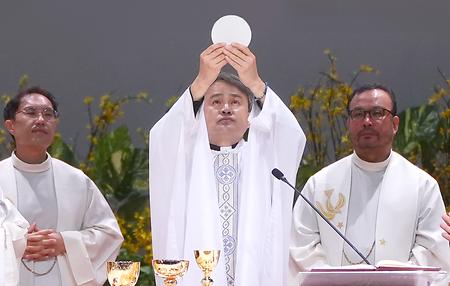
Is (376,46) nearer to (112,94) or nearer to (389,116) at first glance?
(112,94)

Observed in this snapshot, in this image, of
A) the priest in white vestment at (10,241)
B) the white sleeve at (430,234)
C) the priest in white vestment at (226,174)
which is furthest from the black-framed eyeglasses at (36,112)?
the white sleeve at (430,234)

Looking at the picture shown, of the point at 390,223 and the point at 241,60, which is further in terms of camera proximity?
the point at 390,223

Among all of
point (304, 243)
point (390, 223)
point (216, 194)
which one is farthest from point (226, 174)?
point (390, 223)

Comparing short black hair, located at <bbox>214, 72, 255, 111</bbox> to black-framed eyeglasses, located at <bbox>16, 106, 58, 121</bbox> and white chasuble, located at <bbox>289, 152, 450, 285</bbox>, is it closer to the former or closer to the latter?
white chasuble, located at <bbox>289, 152, 450, 285</bbox>

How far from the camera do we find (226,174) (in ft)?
18.3

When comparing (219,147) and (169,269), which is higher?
(219,147)

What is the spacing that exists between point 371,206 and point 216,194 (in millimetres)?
1218

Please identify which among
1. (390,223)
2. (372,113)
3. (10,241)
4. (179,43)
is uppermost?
(179,43)

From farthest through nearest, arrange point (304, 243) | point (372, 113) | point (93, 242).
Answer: point (93, 242), point (372, 113), point (304, 243)

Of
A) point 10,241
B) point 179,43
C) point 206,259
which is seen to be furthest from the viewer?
point 179,43

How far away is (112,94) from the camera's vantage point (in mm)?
9141

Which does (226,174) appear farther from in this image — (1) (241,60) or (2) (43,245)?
(2) (43,245)

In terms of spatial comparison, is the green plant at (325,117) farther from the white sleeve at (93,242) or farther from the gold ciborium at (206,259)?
the gold ciborium at (206,259)

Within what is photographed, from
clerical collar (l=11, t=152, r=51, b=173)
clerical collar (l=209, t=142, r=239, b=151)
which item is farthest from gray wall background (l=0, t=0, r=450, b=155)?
clerical collar (l=209, t=142, r=239, b=151)
